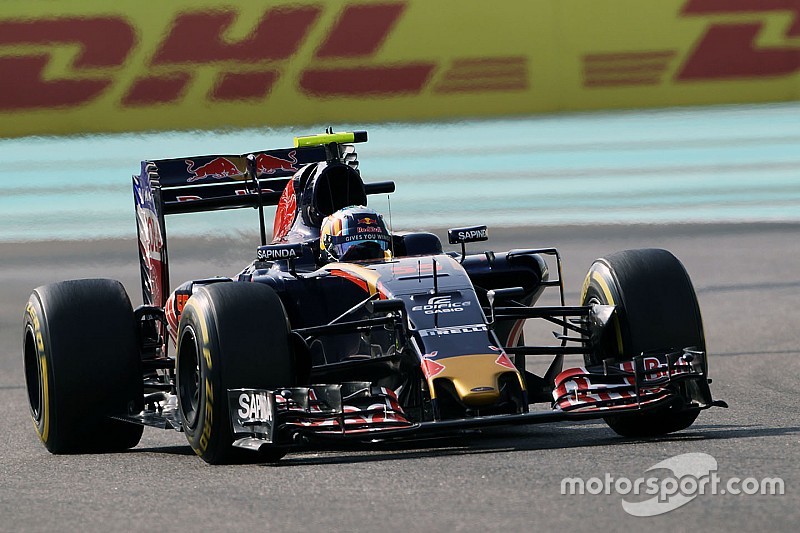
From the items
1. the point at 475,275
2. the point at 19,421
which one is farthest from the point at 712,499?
the point at 19,421

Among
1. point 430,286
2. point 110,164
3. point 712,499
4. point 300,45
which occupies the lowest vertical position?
point 712,499

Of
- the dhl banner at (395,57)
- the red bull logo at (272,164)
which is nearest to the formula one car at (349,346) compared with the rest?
the red bull logo at (272,164)

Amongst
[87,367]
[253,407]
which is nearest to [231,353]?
[253,407]

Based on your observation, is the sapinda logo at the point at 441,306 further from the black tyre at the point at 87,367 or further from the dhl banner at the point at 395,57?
the dhl banner at the point at 395,57

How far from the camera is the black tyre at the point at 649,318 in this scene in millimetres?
8789

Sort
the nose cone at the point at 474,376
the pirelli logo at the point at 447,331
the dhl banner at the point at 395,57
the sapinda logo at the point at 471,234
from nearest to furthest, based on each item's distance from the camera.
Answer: the nose cone at the point at 474,376 < the pirelli logo at the point at 447,331 < the sapinda logo at the point at 471,234 < the dhl banner at the point at 395,57

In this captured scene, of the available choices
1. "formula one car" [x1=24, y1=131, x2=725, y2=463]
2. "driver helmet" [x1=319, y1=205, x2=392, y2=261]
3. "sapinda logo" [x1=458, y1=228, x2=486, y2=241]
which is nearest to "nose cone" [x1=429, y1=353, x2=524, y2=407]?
"formula one car" [x1=24, y1=131, x2=725, y2=463]

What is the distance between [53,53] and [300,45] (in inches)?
118

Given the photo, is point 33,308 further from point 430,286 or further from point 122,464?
point 430,286

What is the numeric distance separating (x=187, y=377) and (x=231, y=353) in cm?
83

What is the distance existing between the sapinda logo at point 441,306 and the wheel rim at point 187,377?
1.27m

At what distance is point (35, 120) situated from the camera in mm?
19016

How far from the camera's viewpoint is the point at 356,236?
388 inches

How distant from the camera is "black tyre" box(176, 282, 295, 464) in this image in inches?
319
